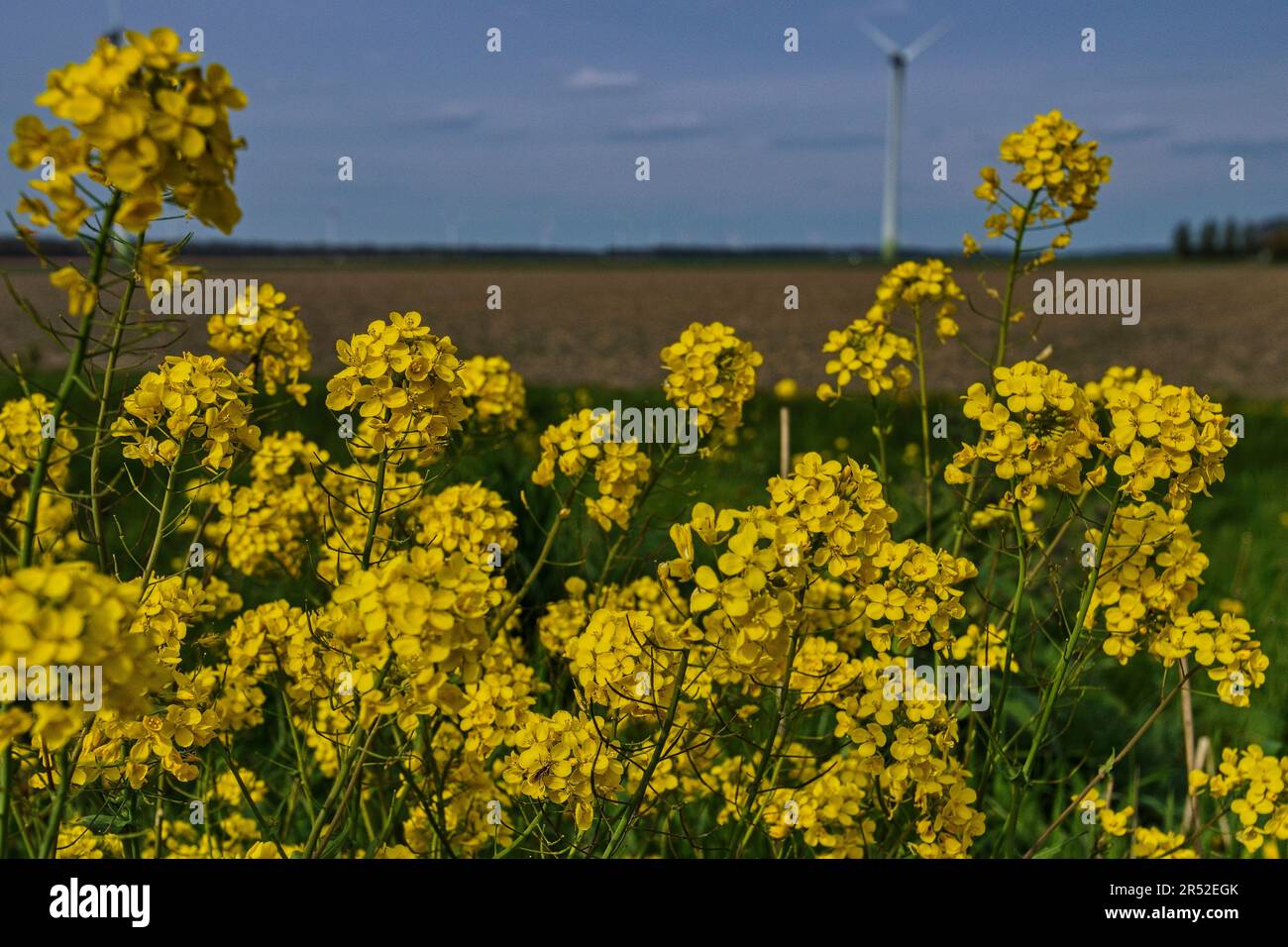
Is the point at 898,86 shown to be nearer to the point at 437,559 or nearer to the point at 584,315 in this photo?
the point at 584,315

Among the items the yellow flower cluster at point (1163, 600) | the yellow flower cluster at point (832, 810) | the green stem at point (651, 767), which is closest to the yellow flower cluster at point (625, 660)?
the green stem at point (651, 767)

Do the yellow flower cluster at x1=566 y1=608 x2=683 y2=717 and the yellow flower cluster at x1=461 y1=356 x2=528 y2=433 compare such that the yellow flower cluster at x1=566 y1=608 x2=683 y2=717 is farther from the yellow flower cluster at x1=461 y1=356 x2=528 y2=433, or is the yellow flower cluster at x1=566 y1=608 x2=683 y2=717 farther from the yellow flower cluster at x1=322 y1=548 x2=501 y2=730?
the yellow flower cluster at x1=461 y1=356 x2=528 y2=433

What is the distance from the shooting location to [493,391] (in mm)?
3299

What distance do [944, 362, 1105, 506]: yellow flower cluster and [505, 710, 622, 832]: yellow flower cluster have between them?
0.97 m

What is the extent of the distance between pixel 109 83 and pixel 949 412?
7809mm

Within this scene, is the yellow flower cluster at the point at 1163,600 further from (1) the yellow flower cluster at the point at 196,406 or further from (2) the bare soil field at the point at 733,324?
(2) the bare soil field at the point at 733,324

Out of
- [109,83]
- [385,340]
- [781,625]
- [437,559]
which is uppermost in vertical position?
[109,83]

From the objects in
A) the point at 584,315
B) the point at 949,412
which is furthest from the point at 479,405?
the point at 584,315

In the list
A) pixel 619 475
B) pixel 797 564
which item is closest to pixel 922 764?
pixel 797 564

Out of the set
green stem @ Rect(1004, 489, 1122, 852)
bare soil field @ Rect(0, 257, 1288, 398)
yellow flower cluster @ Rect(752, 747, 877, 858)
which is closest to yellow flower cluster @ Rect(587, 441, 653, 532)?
yellow flower cluster @ Rect(752, 747, 877, 858)

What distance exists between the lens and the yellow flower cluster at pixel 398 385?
6.49 ft

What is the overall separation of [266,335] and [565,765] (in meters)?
1.79

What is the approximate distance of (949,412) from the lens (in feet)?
27.6

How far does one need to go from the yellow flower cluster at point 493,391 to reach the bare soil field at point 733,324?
215 centimetres
